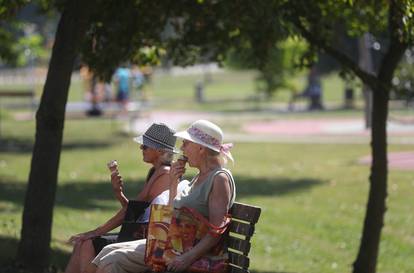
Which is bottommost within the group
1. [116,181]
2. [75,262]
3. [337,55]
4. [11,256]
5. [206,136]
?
[11,256]

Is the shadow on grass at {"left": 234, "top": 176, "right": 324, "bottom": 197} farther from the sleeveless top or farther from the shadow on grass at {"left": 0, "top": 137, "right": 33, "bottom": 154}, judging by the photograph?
the sleeveless top

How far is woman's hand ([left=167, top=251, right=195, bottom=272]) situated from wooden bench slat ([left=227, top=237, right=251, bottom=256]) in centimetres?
Answer: 32

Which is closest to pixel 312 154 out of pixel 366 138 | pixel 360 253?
pixel 366 138

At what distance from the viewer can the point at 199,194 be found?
6.30 metres

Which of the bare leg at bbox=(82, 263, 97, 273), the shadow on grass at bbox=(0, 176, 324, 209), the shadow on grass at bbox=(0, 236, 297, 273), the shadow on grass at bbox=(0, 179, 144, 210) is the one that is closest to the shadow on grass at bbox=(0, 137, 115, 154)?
the shadow on grass at bbox=(0, 179, 144, 210)

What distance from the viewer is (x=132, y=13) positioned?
9797 mm

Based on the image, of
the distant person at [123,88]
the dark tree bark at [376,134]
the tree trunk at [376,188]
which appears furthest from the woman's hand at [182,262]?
the distant person at [123,88]

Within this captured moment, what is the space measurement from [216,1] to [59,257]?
2928 millimetres

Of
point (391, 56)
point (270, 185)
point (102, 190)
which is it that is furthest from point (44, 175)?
point (270, 185)

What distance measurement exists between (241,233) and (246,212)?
138 mm

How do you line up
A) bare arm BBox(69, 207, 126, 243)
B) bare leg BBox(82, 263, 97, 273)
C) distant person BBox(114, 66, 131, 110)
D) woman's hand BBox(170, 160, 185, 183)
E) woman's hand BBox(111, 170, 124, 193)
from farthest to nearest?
1. distant person BBox(114, 66, 131, 110)
2. woman's hand BBox(111, 170, 124, 193)
3. bare arm BBox(69, 207, 126, 243)
4. bare leg BBox(82, 263, 97, 273)
5. woman's hand BBox(170, 160, 185, 183)

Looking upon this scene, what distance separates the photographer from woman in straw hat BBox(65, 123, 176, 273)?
6.89 m

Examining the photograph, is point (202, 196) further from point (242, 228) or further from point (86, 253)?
point (86, 253)

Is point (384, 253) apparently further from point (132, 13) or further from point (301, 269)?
point (132, 13)
